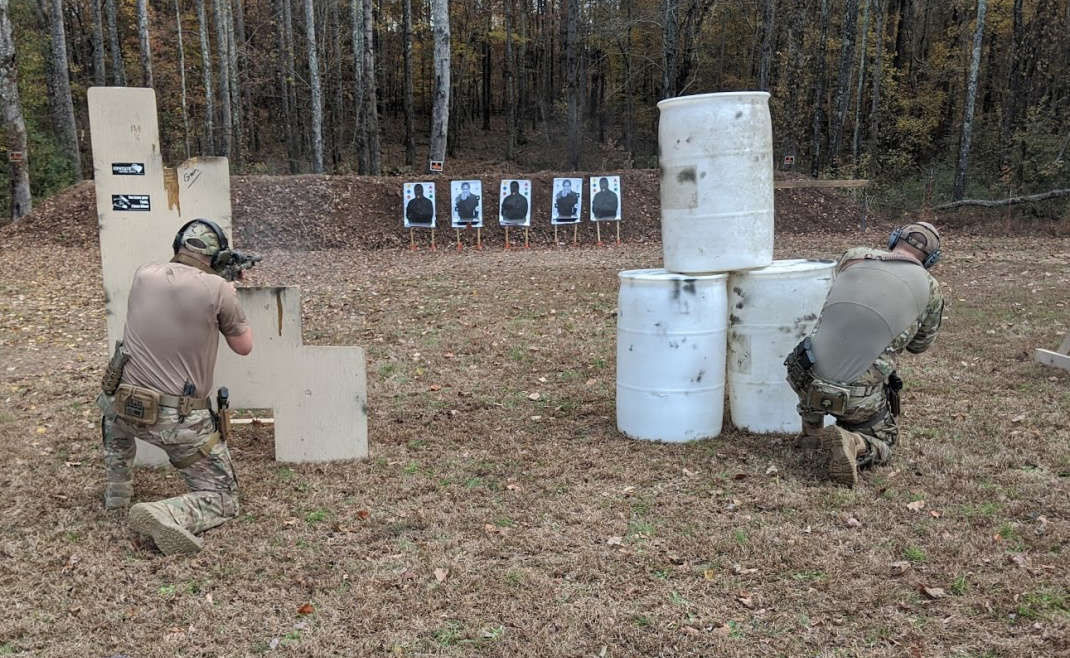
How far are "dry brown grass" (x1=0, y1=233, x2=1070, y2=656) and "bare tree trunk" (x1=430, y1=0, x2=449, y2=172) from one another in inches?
426

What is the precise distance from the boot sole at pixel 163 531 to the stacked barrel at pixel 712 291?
2.80 metres

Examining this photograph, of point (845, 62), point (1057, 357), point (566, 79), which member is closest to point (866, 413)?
point (1057, 357)

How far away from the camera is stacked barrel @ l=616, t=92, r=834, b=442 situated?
4.88m

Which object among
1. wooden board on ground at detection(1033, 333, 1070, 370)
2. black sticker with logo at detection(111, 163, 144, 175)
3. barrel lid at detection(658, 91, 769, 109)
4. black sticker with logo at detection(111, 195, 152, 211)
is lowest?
wooden board on ground at detection(1033, 333, 1070, 370)

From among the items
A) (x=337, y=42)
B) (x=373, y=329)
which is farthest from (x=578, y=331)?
(x=337, y=42)

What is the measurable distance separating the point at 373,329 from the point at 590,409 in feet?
11.4

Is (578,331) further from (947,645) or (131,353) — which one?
(947,645)

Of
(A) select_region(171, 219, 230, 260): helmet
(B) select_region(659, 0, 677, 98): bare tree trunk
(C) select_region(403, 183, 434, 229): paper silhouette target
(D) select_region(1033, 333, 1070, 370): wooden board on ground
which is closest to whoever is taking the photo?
(A) select_region(171, 219, 230, 260): helmet

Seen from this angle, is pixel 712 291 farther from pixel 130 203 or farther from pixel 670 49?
pixel 670 49

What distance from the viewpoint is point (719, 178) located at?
489 centimetres

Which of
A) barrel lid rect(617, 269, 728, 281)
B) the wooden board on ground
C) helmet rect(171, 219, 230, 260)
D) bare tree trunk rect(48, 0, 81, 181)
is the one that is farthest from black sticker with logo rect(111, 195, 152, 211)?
bare tree trunk rect(48, 0, 81, 181)

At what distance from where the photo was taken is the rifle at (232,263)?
426cm

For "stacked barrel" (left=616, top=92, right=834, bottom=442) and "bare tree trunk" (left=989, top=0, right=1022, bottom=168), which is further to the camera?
"bare tree trunk" (left=989, top=0, right=1022, bottom=168)

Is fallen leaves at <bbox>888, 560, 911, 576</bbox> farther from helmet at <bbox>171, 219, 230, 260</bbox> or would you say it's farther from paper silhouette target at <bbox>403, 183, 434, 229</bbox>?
paper silhouette target at <bbox>403, 183, 434, 229</bbox>
